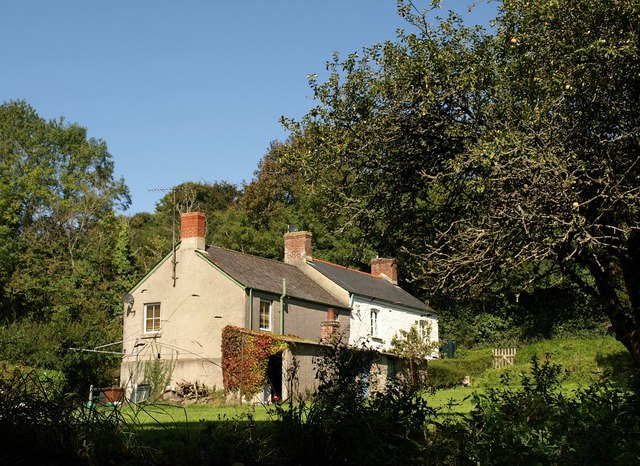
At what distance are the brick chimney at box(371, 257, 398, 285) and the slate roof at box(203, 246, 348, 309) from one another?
31.4 feet

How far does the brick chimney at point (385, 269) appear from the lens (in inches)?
1916

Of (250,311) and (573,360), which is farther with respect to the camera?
(250,311)

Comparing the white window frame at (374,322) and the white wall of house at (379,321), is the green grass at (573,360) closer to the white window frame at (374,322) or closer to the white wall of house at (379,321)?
the white wall of house at (379,321)

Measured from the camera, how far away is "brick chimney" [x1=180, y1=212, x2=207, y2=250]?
114 ft

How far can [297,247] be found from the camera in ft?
136

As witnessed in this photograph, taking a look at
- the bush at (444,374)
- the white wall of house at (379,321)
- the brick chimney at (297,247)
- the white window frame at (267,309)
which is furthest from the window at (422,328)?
the white window frame at (267,309)

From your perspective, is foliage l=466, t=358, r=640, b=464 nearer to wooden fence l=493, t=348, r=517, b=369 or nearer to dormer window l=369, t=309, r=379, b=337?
wooden fence l=493, t=348, r=517, b=369

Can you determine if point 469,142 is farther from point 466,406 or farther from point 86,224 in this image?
point 86,224

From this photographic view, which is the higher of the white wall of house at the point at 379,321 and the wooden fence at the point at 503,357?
the white wall of house at the point at 379,321

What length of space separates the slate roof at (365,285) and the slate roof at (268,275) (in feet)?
3.55

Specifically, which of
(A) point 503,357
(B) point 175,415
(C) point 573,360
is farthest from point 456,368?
(B) point 175,415

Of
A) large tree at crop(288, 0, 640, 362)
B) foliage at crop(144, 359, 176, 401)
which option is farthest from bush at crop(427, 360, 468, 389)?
large tree at crop(288, 0, 640, 362)

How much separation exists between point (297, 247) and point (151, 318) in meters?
9.49

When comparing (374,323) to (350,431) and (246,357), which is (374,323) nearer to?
(246,357)
